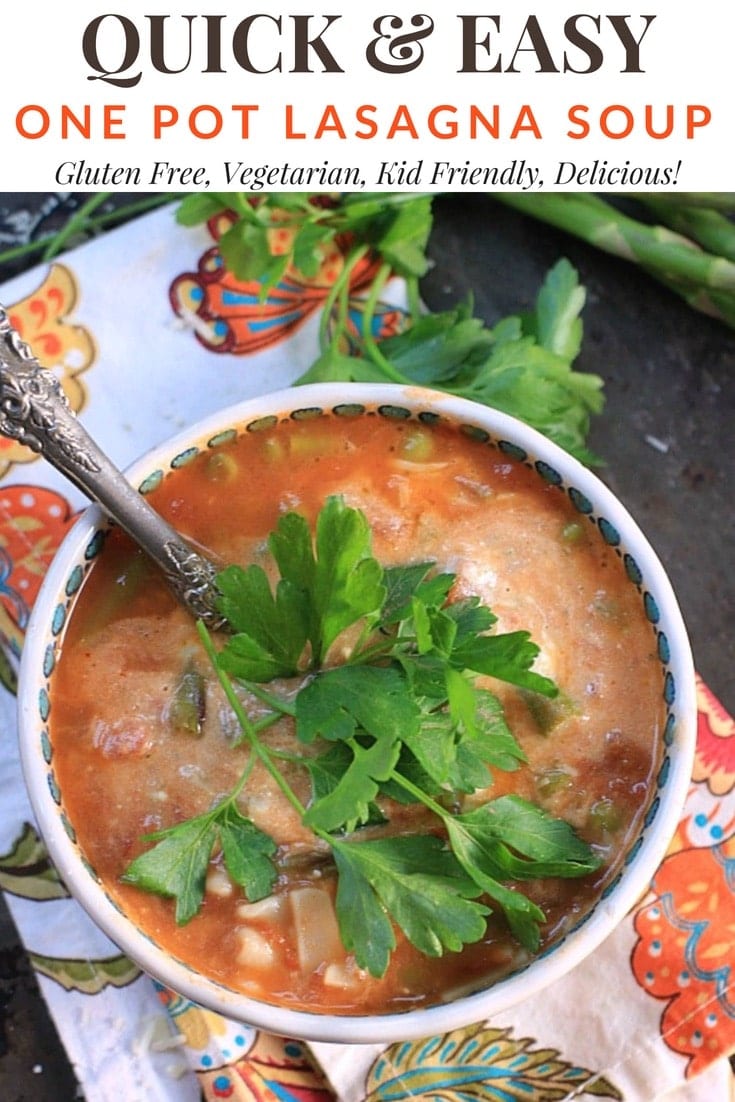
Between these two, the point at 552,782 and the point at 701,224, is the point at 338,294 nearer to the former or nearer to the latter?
the point at 701,224

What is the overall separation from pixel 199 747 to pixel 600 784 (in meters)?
0.59

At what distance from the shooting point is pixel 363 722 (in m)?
1.66

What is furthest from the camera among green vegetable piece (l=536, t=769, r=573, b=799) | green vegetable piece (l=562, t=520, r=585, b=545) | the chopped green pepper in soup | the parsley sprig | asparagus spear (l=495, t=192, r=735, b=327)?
asparagus spear (l=495, t=192, r=735, b=327)

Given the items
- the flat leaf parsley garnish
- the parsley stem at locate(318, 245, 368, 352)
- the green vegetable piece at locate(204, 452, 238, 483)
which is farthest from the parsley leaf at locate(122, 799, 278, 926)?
the parsley stem at locate(318, 245, 368, 352)

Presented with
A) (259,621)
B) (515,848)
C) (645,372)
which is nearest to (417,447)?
(259,621)

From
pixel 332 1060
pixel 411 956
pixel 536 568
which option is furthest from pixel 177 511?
pixel 332 1060

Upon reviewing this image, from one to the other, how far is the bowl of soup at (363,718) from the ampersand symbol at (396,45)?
81cm

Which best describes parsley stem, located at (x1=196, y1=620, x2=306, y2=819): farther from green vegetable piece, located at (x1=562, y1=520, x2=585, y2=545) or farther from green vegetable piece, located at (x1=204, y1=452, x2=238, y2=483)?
green vegetable piece, located at (x1=562, y1=520, x2=585, y2=545)

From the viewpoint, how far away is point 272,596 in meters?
1.74

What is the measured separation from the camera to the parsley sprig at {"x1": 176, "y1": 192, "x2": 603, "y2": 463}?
2.21m

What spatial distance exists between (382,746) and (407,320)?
1114 mm

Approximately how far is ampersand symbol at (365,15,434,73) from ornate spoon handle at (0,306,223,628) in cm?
103

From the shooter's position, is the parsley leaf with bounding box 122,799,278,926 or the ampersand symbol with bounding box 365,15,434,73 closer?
the parsley leaf with bounding box 122,799,278,926

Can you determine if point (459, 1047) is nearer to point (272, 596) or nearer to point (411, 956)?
point (411, 956)
